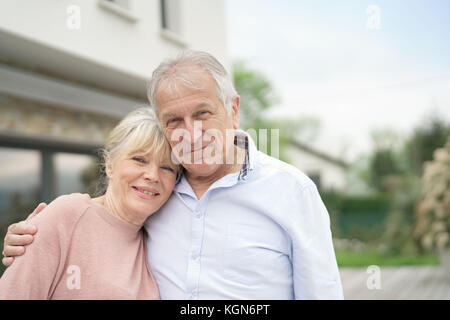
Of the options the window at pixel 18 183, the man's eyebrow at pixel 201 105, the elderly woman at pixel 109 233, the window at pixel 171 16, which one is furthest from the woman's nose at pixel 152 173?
the window at pixel 171 16

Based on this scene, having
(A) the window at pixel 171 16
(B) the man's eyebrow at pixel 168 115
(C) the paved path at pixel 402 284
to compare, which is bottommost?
(C) the paved path at pixel 402 284

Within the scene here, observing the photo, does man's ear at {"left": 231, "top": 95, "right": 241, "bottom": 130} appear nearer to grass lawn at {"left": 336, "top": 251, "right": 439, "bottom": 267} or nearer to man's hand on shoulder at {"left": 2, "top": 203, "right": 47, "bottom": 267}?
man's hand on shoulder at {"left": 2, "top": 203, "right": 47, "bottom": 267}

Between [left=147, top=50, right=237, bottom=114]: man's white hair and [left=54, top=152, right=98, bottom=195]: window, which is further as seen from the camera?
[left=54, top=152, right=98, bottom=195]: window

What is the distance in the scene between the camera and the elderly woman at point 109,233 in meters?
1.15

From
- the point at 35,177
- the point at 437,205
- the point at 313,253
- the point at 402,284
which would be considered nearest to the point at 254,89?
the point at 437,205

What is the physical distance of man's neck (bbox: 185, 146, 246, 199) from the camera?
1373 millimetres

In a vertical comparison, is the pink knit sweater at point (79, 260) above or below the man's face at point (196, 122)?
below

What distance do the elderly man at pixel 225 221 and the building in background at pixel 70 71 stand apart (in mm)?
2530

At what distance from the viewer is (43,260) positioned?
3.76 feet

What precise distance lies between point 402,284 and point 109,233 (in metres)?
5.39

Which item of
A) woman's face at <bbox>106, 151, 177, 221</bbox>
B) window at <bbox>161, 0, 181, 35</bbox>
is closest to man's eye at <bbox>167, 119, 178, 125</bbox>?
woman's face at <bbox>106, 151, 177, 221</bbox>

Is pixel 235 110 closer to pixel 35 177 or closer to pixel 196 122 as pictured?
pixel 196 122

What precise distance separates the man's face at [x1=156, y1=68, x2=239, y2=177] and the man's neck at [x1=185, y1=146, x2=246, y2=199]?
54 millimetres

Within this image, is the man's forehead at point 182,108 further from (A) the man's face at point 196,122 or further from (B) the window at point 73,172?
(B) the window at point 73,172
